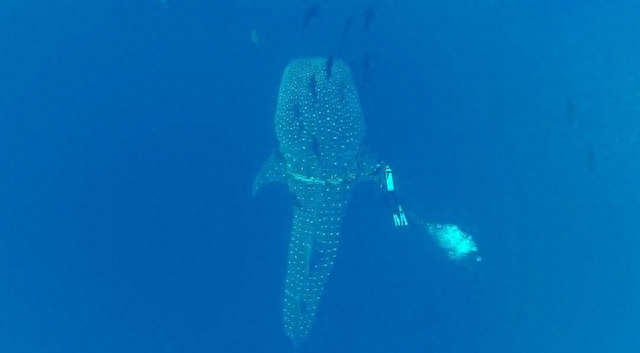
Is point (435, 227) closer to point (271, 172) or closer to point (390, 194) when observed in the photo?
point (390, 194)

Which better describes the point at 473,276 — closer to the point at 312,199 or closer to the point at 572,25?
the point at 312,199

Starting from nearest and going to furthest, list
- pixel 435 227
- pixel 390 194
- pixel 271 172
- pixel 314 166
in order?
pixel 314 166
pixel 271 172
pixel 390 194
pixel 435 227

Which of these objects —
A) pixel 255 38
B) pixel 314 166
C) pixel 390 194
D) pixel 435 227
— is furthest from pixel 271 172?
pixel 435 227

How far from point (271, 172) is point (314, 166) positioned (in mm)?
793

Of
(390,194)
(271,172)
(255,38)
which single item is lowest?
(390,194)

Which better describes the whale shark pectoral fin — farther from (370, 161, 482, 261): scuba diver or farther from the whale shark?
(370, 161, 482, 261): scuba diver

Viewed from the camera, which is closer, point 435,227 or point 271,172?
point 271,172

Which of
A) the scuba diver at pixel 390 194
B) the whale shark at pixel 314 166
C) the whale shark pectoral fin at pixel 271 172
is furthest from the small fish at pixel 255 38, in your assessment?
the scuba diver at pixel 390 194

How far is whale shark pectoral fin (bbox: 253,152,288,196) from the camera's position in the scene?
7.39m

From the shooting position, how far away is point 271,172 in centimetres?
740

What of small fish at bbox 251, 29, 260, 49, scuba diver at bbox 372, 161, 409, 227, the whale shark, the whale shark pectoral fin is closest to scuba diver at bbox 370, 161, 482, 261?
scuba diver at bbox 372, 161, 409, 227

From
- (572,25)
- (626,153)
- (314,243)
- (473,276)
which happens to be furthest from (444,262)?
(572,25)

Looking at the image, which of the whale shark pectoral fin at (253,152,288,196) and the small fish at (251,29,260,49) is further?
the small fish at (251,29,260,49)

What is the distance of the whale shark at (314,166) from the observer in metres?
6.90
